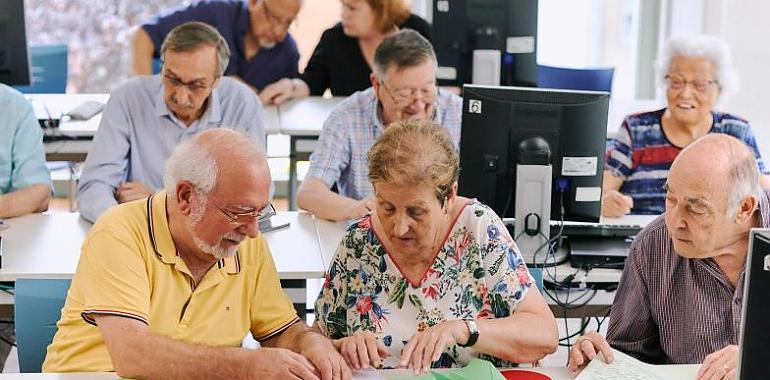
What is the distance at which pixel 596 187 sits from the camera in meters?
3.12

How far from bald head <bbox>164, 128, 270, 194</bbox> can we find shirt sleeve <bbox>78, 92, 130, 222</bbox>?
1.26 metres

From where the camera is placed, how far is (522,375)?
7.39 feet

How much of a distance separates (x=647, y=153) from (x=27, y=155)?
6.87 feet

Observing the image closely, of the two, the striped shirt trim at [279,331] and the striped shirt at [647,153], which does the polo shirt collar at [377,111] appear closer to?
the striped shirt at [647,153]

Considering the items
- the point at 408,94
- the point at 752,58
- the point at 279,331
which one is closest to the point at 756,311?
the point at 279,331

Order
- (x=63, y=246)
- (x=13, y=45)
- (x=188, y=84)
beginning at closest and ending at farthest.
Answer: (x=63, y=246) → (x=188, y=84) → (x=13, y=45)

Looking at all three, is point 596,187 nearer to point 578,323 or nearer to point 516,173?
point 516,173

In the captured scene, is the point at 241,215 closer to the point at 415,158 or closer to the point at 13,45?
the point at 415,158

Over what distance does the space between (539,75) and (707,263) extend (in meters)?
2.89

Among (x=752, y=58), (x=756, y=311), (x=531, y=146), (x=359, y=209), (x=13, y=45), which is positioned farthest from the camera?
(x=752, y=58)

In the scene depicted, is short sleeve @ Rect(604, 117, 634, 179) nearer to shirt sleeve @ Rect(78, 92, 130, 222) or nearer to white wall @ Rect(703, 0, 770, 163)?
shirt sleeve @ Rect(78, 92, 130, 222)

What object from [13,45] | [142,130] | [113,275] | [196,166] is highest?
[13,45]

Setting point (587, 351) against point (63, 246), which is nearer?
point (587, 351)

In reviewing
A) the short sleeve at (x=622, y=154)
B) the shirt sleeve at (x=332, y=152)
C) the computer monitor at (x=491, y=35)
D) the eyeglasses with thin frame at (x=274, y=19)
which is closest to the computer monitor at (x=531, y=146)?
the shirt sleeve at (x=332, y=152)
